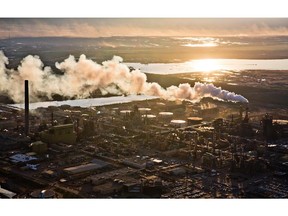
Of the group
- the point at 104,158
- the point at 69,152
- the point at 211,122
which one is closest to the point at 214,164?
the point at 104,158

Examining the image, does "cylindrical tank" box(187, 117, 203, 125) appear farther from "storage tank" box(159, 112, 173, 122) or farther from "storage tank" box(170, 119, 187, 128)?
"storage tank" box(159, 112, 173, 122)

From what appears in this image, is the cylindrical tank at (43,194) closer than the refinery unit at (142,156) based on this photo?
Yes

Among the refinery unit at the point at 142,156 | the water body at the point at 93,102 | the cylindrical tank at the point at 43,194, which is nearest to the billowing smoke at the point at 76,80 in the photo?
the water body at the point at 93,102

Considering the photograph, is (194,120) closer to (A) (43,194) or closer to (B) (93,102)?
(B) (93,102)

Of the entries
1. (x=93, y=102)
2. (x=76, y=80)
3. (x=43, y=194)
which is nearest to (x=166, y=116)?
(x=76, y=80)

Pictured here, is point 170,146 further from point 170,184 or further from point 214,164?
point 170,184

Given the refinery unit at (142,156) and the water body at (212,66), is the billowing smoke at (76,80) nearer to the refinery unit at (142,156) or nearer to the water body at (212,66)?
the refinery unit at (142,156)
